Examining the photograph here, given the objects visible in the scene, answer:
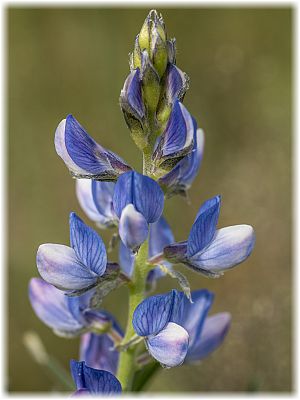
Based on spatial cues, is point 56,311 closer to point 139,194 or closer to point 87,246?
point 87,246

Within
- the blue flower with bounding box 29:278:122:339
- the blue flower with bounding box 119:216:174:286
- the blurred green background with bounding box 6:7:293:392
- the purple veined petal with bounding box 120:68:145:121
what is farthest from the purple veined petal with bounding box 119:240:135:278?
the blurred green background with bounding box 6:7:293:392

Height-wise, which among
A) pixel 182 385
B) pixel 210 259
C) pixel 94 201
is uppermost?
pixel 94 201

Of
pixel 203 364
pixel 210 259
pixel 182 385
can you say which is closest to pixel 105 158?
pixel 210 259

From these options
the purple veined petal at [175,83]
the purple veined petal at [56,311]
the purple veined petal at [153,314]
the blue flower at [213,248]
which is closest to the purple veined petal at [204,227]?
the blue flower at [213,248]

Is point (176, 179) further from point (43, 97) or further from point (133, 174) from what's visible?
point (43, 97)

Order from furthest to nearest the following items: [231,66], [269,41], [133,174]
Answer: [269,41], [231,66], [133,174]

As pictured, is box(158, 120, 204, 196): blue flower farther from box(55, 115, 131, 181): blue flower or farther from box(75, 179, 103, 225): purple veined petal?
box(75, 179, 103, 225): purple veined petal

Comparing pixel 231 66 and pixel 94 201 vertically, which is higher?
pixel 231 66
